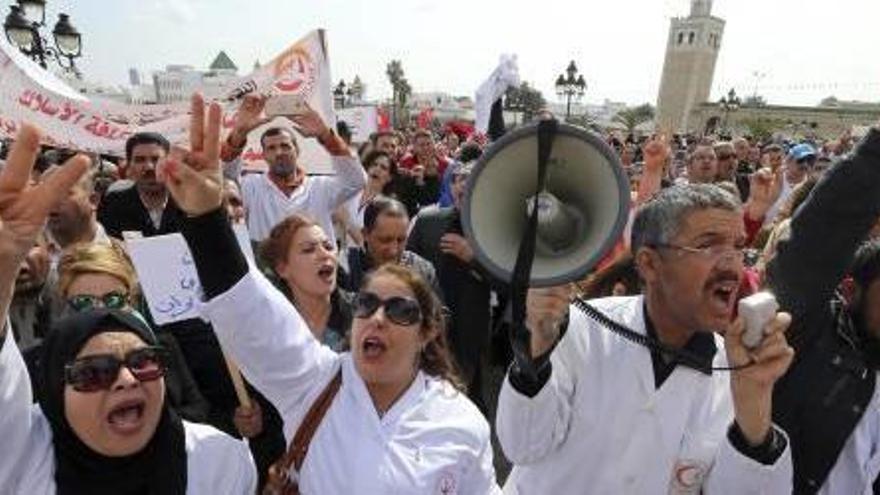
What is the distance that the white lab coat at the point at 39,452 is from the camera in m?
1.62

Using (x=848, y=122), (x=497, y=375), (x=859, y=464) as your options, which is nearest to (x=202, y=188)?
(x=859, y=464)

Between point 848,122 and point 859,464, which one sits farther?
point 848,122

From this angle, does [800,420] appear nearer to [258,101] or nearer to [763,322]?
[763,322]

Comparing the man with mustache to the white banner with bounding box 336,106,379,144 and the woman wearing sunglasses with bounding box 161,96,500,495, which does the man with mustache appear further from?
the white banner with bounding box 336,106,379,144

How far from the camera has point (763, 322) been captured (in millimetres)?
1515

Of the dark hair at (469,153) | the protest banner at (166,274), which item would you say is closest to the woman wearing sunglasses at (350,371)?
the protest banner at (166,274)

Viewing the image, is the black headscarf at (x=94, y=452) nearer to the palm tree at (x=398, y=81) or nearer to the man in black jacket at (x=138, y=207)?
the man in black jacket at (x=138, y=207)

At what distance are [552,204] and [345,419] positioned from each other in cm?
85

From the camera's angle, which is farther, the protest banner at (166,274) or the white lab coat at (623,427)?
the protest banner at (166,274)

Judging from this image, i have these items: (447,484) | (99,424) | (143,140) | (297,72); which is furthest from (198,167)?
(297,72)

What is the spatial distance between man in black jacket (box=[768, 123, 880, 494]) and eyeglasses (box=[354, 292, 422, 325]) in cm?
109

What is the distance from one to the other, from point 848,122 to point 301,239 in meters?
87.5

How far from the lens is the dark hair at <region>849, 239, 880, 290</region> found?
2084mm

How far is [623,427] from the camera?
189 cm
